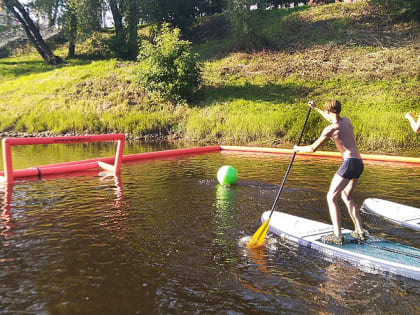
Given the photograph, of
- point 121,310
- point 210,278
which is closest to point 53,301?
point 121,310

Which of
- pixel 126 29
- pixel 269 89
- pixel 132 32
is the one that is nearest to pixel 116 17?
pixel 126 29

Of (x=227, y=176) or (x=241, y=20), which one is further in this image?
(x=241, y=20)

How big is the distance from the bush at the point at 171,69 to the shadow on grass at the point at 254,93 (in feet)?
3.36

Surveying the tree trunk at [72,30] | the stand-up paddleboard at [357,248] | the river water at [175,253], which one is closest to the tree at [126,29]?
the tree trunk at [72,30]

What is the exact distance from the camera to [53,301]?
13.7 feet

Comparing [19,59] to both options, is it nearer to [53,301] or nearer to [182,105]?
[182,105]

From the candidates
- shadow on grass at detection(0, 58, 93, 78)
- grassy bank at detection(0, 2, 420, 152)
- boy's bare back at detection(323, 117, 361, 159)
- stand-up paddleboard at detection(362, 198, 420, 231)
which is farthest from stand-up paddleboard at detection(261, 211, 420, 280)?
shadow on grass at detection(0, 58, 93, 78)

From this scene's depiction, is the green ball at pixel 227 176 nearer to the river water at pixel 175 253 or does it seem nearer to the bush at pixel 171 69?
the river water at pixel 175 253

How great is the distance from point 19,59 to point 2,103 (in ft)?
40.5

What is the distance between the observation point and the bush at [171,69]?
22.2m

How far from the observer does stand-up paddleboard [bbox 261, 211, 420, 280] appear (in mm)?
4934

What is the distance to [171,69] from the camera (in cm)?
2234

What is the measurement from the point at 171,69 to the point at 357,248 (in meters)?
18.5

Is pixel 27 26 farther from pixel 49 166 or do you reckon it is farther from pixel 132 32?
pixel 49 166
